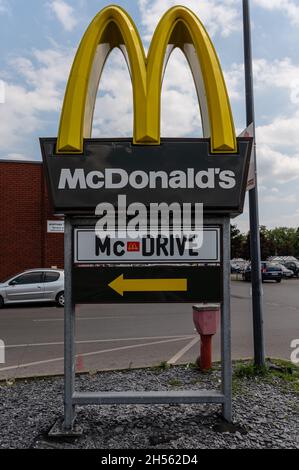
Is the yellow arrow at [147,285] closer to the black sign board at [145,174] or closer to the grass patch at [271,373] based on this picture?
the black sign board at [145,174]

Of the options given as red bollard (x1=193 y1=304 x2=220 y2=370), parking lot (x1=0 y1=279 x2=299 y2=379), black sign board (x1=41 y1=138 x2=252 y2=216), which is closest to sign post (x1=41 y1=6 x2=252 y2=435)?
black sign board (x1=41 y1=138 x2=252 y2=216)

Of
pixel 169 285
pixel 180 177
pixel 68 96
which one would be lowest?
pixel 169 285

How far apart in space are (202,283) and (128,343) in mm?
5021

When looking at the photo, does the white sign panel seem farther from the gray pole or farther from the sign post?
the gray pole

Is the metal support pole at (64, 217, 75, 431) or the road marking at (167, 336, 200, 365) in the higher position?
the metal support pole at (64, 217, 75, 431)

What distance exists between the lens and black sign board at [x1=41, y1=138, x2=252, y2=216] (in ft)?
13.5

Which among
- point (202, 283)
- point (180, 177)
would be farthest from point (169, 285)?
point (180, 177)

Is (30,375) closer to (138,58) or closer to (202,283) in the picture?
(202,283)

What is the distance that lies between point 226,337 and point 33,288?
12.2 metres

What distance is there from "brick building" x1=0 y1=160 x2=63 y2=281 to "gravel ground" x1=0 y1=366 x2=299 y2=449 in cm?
1513

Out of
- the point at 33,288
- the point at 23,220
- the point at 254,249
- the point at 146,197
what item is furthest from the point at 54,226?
the point at 146,197

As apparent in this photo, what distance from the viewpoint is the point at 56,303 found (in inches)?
618

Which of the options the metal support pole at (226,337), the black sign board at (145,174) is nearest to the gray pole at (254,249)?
the metal support pole at (226,337)

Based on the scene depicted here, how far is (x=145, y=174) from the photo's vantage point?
13.6 feet
